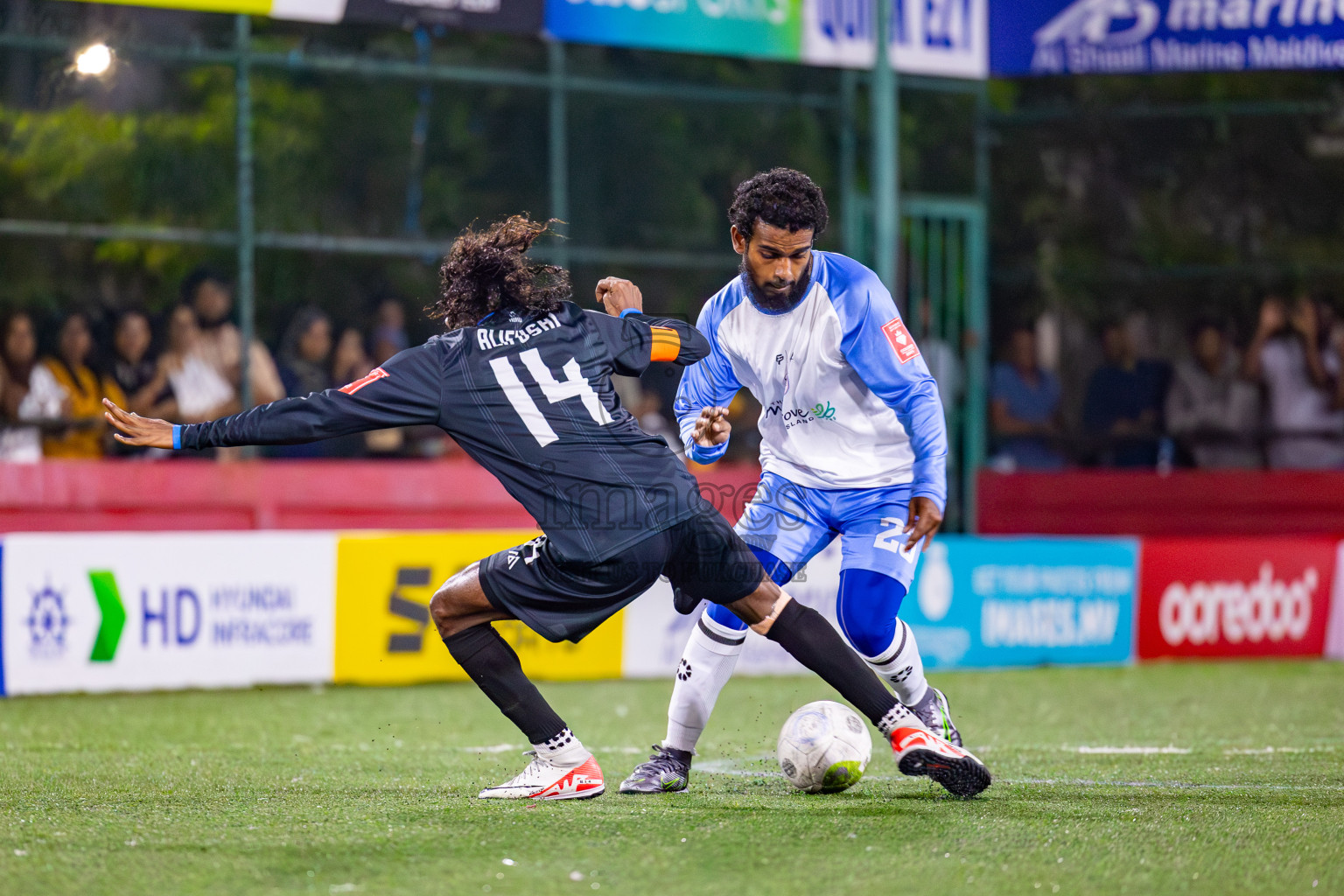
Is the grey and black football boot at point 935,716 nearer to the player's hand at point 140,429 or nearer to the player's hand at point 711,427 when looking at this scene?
the player's hand at point 711,427

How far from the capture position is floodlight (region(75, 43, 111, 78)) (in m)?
11.4

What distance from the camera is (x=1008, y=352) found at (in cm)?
1481

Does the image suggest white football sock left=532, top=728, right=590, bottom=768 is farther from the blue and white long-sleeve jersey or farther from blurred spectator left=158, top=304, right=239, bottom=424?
blurred spectator left=158, top=304, right=239, bottom=424

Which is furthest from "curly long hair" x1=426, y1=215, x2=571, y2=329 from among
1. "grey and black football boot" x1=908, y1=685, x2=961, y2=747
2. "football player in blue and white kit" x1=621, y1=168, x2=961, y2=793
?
"grey and black football boot" x1=908, y1=685, x2=961, y2=747

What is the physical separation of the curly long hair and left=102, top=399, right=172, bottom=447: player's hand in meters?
0.98

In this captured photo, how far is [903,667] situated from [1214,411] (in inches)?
365

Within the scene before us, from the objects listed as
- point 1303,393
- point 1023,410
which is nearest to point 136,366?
point 1023,410

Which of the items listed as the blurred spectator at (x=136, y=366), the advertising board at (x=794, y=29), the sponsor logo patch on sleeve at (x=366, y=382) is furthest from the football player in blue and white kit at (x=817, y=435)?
the advertising board at (x=794, y=29)

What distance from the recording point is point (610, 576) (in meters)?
5.14

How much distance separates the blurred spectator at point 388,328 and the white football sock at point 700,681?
678 cm

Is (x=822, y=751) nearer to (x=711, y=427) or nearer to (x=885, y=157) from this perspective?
(x=711, y=427)

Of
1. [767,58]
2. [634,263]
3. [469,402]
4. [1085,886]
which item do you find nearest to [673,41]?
[767,58]

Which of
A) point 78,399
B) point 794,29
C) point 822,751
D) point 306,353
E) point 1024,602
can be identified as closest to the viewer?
point 822,751

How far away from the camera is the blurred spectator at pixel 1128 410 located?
1426 cm
